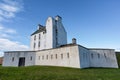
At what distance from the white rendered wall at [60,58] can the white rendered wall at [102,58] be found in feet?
24.2

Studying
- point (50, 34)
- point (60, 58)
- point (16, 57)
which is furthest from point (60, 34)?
point (16, 57)

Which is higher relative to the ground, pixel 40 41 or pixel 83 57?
pixel 40 41

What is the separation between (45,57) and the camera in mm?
32344

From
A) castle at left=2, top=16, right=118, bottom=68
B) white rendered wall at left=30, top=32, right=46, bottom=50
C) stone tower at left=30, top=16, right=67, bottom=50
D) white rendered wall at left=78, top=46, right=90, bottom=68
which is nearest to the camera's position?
white rendered wall at left=78, top=46, right=90, bottom=68

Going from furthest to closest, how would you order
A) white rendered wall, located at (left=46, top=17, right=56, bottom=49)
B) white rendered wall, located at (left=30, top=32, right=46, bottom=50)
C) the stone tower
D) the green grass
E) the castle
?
white rendered wall, located at (left=30, top=32, right=46, bottom=50)
the stone tower
white rendered wall, located at (left=46, top=17, right=56, bottom=49)
the castle
the green grass

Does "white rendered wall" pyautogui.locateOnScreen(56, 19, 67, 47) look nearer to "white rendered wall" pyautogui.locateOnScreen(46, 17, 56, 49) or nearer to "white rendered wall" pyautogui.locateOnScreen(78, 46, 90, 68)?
"white rendered wall" pyautogui.locateOnScreen(46, 17, 56, 49)

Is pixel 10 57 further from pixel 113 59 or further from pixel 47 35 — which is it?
pixel 113 59

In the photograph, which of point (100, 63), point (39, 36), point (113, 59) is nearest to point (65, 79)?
point (100, 63)

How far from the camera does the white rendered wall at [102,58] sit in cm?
3049

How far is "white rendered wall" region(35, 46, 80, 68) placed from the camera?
2552cm

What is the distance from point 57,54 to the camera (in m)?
29.4

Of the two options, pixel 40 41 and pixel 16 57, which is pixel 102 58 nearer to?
pixel 40 41

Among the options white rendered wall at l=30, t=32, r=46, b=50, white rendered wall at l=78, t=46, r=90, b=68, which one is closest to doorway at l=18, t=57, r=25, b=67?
white rendered wall at l=30, t=32, r=46, b=50

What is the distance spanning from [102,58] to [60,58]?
1242 centimetres
